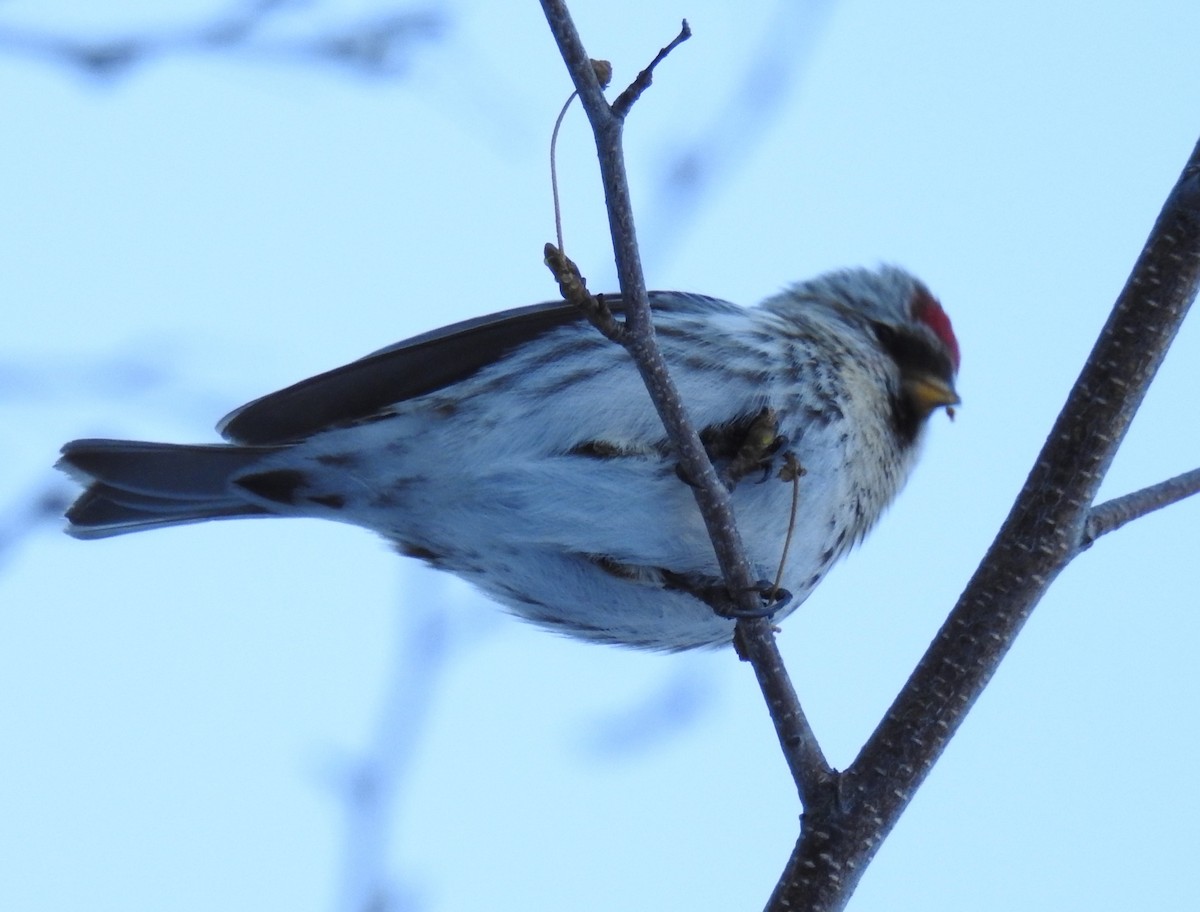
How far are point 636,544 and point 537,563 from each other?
1.04 feet

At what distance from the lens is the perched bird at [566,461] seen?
10.9 ft

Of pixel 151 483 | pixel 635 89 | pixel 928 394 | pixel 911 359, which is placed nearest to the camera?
pixel 635 89

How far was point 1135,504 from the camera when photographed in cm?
288

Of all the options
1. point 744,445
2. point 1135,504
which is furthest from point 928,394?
point 1135,504

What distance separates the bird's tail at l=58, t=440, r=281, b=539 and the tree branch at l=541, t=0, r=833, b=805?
4.54 ft

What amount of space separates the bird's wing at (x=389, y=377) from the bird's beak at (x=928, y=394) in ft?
3.31

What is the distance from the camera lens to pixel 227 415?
11.5ft

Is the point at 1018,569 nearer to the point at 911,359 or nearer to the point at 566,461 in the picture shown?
the point at 566,461

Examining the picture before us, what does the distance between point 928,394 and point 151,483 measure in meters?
2.11

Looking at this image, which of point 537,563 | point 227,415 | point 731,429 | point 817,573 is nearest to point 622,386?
point 731,429

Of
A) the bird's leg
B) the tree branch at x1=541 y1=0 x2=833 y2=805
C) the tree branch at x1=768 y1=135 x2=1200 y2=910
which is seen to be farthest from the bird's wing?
the tree branch at x1=768 y1=135 x2=1200 y2=910

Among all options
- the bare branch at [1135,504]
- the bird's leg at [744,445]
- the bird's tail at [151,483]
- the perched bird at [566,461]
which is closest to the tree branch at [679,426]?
the perched bird at [566,461]

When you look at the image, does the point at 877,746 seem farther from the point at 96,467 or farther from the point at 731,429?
the point at 96,467

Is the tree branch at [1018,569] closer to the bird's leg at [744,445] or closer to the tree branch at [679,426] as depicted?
the tree branch at [679,426]
